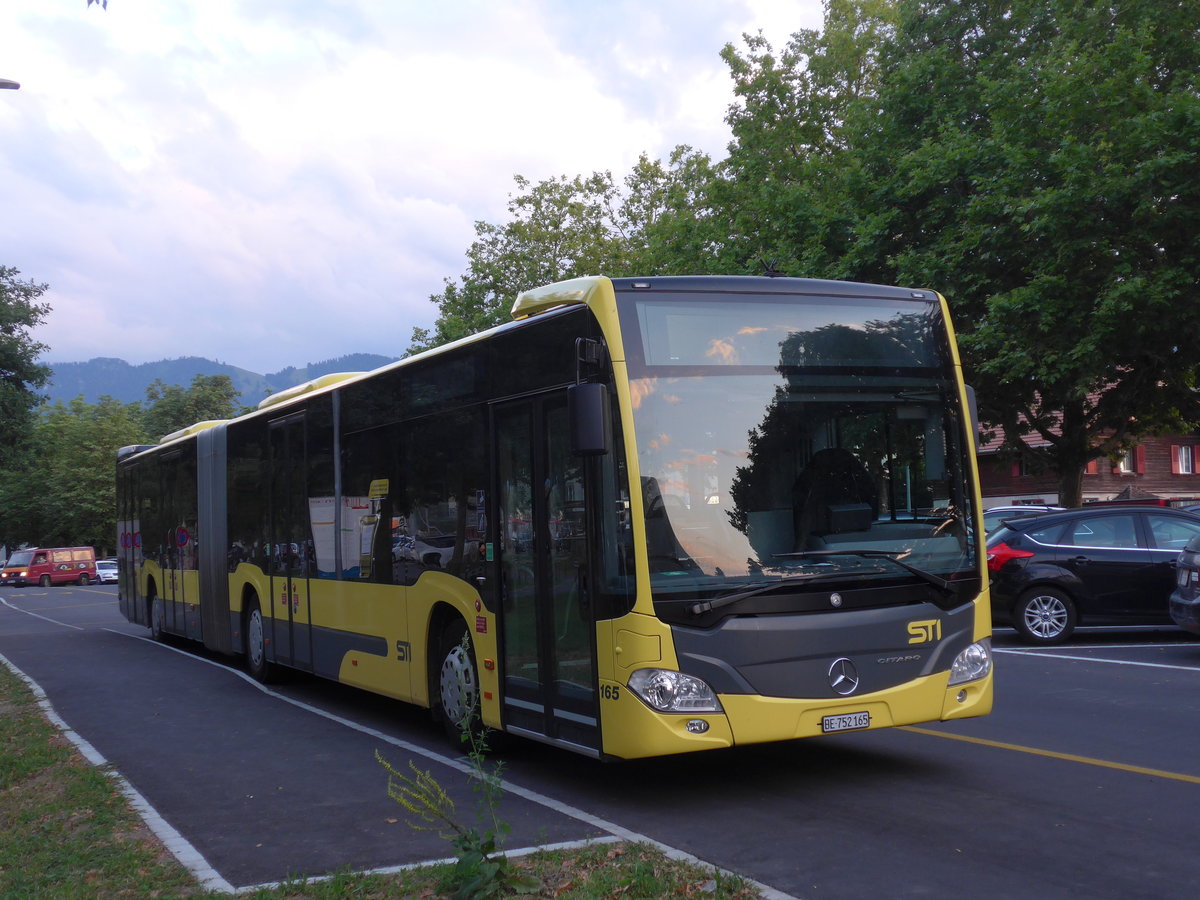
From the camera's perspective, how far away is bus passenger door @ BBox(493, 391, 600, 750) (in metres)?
7.61

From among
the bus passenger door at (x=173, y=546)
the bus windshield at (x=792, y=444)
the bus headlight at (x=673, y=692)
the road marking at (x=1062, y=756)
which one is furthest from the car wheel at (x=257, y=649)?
the bus windshield at (x=792, y=444)

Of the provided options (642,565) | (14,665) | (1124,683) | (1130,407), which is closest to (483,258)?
(1130,407)

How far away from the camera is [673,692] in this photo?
7043 millimetres

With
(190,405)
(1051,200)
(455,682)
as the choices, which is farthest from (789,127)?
A: (190,405)

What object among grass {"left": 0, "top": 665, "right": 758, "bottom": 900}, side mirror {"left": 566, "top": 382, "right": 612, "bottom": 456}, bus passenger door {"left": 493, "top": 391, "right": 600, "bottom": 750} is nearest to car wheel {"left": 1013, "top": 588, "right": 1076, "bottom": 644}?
bus passenger door {"left": 493, "top": 391, "right": 600, "bottom": 750}

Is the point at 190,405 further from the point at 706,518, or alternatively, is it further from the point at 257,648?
the point at 706,518

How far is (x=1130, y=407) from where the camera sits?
27.7 m

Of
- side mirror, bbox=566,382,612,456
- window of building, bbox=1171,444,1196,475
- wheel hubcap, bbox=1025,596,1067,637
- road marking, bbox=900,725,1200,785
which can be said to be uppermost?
window of building, bbox=1171,444,1196,475

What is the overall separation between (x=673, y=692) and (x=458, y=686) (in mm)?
2787

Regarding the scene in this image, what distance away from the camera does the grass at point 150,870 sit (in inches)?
218

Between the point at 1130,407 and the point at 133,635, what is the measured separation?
21015 millimetres

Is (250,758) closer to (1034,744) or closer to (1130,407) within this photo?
(1034,744)

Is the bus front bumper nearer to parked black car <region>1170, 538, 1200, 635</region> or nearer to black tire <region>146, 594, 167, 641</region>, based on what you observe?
parked black car <region>1170, 538, 1200, 635</region>

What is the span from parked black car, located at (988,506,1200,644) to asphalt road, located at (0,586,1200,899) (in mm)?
2691
